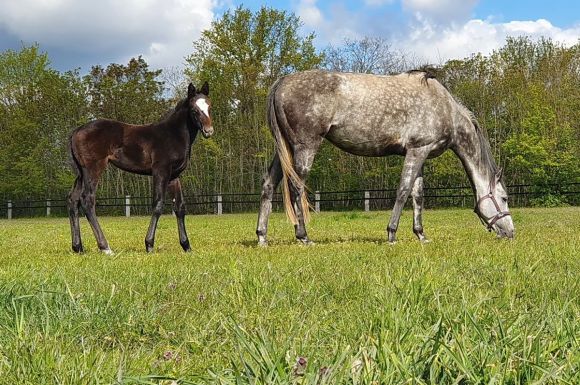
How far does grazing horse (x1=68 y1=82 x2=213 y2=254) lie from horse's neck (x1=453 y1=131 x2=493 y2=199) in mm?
3897

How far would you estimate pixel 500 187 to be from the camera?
28.0ft

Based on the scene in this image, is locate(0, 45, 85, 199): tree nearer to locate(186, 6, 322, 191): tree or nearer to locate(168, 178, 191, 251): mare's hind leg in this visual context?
locate(186, 6, 322, 191): tree

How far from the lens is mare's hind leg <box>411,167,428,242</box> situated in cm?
871

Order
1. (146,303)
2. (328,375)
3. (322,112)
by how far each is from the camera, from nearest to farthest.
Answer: (328,375) < (146,303) < (322,112)

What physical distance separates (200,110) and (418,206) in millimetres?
3730

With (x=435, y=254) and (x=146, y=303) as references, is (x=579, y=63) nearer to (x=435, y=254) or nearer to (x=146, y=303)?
(x=435, y=254)

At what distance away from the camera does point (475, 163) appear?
28.2 feet

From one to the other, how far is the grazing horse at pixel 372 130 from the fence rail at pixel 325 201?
19907mm

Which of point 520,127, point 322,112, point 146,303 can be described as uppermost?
point 520,127

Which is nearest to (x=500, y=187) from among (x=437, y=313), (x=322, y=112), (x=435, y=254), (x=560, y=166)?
(x=322, y=112)

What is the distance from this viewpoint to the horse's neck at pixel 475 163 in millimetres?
8539

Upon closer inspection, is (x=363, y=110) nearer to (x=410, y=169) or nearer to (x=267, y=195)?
(x=410, y=169)

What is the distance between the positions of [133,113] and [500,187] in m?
30.1

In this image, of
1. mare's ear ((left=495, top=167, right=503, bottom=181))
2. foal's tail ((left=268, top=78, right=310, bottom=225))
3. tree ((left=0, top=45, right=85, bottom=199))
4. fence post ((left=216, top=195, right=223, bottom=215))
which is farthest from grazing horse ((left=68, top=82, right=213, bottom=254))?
tree ((left=0, top=45, right=85, bottom=199))
